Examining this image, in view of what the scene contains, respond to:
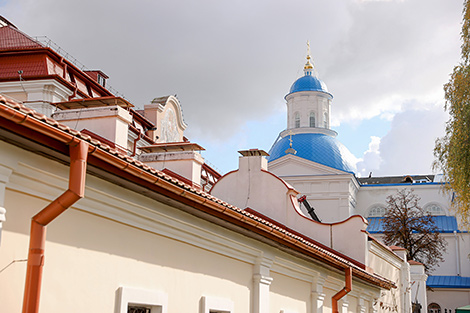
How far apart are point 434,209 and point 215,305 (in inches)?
2013

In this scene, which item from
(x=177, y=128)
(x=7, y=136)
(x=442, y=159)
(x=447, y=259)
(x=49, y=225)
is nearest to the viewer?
(x=7, y=136)

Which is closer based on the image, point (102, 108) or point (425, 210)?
point (102, 108)

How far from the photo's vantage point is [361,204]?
57.9 m

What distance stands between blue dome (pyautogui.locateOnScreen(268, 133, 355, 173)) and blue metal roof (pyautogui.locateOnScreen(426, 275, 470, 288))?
11.1 m

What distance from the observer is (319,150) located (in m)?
53.9

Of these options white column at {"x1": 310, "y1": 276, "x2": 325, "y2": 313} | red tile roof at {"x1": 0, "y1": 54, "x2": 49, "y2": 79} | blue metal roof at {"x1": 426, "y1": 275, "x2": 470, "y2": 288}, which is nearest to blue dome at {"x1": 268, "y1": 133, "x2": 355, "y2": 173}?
blue metal roof at {"x1": 426, "y1": 275, "x2": 470, "y2": 288}

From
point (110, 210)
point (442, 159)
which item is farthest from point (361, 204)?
point (110, 210)

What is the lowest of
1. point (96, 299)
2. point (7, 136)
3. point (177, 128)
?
point (96, 299)

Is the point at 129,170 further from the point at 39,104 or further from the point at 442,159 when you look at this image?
the point at 39,104

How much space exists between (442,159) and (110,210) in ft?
42.0

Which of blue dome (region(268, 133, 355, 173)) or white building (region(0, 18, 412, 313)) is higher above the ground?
Answer: blue dome (region(268, 133, 355, 173))

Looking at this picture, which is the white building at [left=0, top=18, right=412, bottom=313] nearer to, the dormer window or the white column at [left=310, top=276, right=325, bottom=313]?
the white column at [left=310, top=276, right=325, bottom=313]

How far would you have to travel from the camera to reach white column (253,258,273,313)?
10328mm

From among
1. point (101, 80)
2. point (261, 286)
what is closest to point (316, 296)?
point (261, 286)
